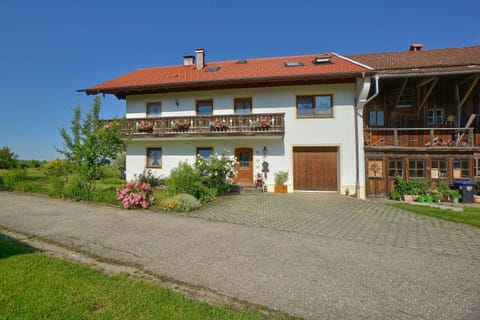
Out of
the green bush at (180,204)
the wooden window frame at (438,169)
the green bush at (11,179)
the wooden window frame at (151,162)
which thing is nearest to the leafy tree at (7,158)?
the green bush at (11,179)

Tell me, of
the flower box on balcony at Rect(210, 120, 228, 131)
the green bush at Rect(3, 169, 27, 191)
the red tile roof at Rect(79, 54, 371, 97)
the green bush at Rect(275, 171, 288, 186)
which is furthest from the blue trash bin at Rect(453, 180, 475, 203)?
the green bush at Rect(3, 169, 27, 191)

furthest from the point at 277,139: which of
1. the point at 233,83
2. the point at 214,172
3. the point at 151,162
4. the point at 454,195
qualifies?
the point at 454,195

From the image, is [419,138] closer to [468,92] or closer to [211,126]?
[468,92]

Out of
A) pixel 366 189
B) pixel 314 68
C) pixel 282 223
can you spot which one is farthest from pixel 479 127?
pixel 282 223

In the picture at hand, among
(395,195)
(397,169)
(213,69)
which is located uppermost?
(213,69)

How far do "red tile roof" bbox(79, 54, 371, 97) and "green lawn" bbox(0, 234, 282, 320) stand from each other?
10.5m

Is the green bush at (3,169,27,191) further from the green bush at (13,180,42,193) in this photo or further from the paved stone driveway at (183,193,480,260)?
the paved stone driveway at (183,193,480,260)

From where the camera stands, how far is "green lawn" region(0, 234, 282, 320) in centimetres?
237

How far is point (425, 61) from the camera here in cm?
1266

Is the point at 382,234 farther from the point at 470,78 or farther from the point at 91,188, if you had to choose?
the point at 470,78

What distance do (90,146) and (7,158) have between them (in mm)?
23649

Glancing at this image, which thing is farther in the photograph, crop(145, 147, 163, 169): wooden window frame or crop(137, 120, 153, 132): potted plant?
crop(145, 147, 163, 169): wooden window frame

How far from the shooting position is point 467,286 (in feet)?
10.2

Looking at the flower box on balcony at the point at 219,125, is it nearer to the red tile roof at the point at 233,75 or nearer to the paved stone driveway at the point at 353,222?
the red tile roof at the point at 233,75
